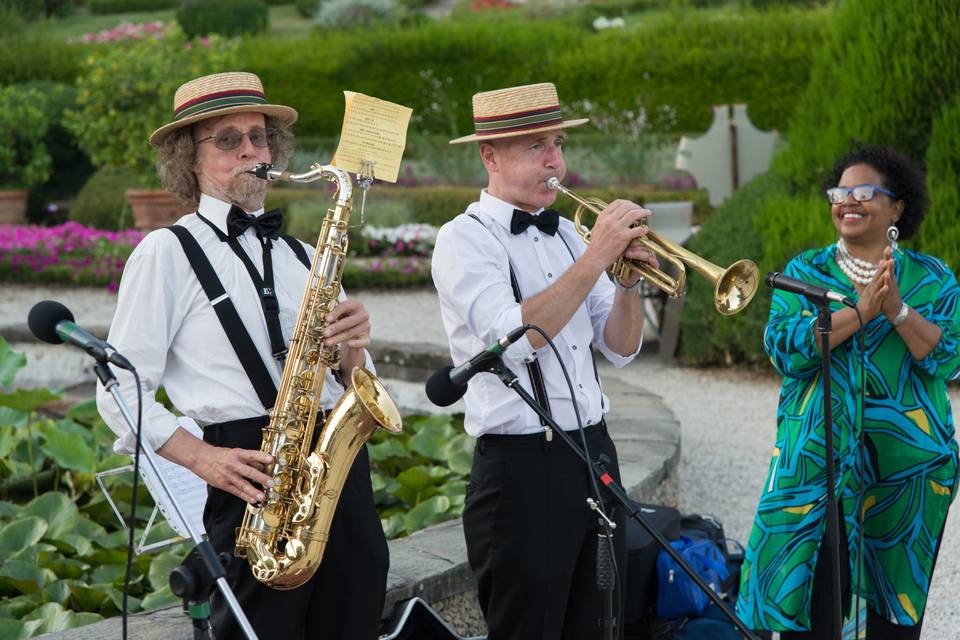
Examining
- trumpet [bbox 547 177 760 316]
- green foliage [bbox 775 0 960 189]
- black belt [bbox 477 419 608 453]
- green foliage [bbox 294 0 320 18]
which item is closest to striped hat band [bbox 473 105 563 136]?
trumpet [bbox 547 177 760 316]

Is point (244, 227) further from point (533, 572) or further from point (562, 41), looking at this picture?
point (562, 41)

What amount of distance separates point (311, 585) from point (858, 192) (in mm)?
2055

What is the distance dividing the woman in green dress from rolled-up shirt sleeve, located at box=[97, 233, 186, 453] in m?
1.86

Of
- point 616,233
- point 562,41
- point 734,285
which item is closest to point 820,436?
point 734,285

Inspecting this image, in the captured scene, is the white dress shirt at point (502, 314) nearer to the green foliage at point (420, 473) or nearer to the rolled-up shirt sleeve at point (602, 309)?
the rolled-up shirt sleeve at point (602, 309)

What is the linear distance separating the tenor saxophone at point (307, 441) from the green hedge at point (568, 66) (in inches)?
622

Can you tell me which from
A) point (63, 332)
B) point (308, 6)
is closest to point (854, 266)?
point (63, 332)

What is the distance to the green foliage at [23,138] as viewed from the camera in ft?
57.9

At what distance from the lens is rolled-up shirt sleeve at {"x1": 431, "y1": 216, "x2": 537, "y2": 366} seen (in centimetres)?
304

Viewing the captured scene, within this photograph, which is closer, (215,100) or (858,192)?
(215,100)

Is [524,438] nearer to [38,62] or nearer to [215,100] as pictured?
[215,100]

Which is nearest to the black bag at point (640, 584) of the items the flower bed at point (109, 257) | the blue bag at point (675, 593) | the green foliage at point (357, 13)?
the blue bag at point (675, 593)

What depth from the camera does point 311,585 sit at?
2.93m

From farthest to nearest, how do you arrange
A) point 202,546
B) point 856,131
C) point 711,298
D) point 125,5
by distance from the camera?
point 125,5
point 711,298
point 856,131
point 202,546
